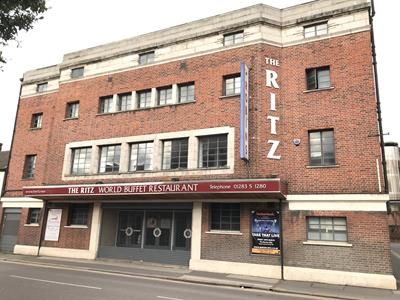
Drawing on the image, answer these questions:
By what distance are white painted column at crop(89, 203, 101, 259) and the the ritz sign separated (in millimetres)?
10314

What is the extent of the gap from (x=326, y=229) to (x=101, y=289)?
372 inches

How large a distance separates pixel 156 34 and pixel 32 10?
1183cm

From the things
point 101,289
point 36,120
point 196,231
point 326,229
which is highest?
point 36,120

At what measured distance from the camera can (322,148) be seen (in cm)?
1592

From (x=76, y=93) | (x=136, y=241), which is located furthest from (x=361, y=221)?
(x=76, y=93)

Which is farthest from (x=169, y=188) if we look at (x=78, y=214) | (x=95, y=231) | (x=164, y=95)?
(x=78, y=214)

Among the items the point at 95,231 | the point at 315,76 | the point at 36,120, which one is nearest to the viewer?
the point at 315,76

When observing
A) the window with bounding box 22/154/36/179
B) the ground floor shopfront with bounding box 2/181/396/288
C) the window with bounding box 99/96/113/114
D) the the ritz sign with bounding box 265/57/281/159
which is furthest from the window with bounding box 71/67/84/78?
the the ritz sign with bounding box 265/57/281/159

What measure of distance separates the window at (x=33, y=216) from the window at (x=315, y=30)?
761 inches

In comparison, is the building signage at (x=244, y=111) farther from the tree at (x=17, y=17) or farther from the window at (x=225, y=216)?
the tree at (x=17, y=17)

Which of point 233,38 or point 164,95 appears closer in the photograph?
point 233,38

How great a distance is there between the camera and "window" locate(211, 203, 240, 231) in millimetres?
16625

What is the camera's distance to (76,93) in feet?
75.8

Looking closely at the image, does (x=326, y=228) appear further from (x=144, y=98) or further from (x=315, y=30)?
(x=144, y=98)
